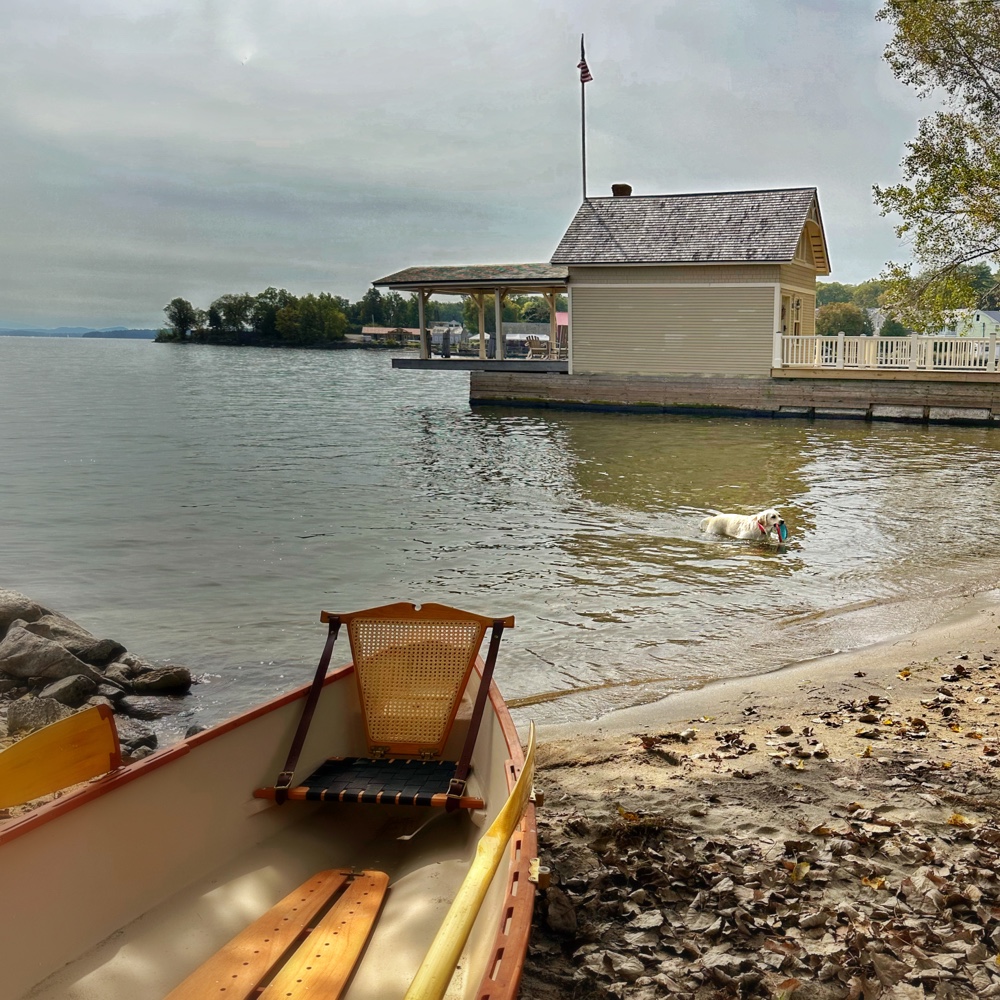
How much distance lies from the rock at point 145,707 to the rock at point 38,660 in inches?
12.0

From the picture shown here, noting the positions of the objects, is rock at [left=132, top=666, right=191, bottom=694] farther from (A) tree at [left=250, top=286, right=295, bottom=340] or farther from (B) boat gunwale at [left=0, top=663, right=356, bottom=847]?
(A) tree at [left=250, top=286, right=295, bottom=340]

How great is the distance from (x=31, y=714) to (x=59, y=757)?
3.49 m

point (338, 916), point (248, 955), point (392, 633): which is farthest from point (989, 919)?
point (392, 633)

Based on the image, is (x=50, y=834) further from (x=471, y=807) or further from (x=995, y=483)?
(x=995, y=483)

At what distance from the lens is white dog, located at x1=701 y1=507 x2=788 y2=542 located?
12.0m

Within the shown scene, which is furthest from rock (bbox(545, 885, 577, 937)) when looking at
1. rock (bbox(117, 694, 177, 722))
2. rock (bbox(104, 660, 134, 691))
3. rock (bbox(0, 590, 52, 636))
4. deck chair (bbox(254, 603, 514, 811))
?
rock (bbox(0, 590, 52, 636))

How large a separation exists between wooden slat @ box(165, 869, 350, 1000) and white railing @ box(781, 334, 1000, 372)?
28574 mm

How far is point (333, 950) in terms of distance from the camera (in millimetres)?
2943

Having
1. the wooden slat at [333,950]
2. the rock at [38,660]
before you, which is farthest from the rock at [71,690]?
the wooden slat at [333,950]

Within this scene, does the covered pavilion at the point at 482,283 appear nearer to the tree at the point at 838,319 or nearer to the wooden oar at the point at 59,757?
the wooden oar at the point at 59,757

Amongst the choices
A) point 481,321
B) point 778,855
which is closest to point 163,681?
point 778,855

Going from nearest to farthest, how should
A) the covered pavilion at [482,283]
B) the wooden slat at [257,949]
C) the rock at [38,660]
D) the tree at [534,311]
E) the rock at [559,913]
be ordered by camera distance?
1. the wooden slat at [257,949]
2. the rock at [559,913]
3. the rock at [38,660]
4. the covered pavilion at [482,283]
5. the tree at [534,311]

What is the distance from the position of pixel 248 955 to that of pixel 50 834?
72cm

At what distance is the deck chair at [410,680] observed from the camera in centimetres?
426
